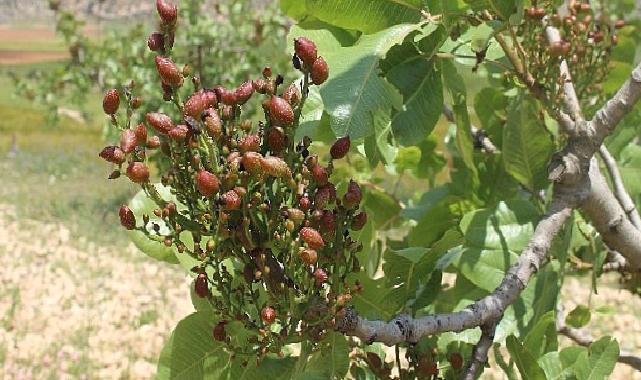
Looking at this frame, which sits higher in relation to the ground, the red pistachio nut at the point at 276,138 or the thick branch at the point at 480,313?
the red pistachio nut at the point at 276,138

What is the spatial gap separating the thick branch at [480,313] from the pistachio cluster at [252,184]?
117mm

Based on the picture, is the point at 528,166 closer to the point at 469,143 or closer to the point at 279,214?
the point at 469,143

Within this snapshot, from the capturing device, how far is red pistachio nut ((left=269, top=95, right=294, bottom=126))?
46.9 inches

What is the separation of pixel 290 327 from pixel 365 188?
1.79 meters

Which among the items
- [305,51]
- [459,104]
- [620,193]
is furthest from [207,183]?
[620,193]

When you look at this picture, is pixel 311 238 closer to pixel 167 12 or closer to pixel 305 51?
pixel 305 51

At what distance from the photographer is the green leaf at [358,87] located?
4.42ft

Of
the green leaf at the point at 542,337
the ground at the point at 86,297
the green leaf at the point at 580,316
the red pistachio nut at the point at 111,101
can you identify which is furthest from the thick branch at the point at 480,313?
the ground at the point at 86,297

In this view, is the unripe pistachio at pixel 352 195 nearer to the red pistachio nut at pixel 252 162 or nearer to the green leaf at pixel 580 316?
the red pistachio nut at pixel 252 162

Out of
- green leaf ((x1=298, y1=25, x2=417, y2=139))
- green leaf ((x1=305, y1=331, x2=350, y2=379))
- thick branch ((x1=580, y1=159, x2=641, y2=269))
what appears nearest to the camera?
green leaf ((x1=298, y1=25, x2=417, y2=139))

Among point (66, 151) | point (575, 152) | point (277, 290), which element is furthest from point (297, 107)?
point (66, 151)

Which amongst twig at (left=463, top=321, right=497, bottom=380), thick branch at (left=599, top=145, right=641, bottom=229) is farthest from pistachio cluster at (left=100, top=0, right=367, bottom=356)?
thick branch at (left=599, top=145, right=641, bottom=229)

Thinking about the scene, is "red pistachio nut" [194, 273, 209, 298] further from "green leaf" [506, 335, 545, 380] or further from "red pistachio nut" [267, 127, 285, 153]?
"green leaf" [506, 335, 545, 380]

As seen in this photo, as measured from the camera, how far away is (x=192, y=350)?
1.71m
